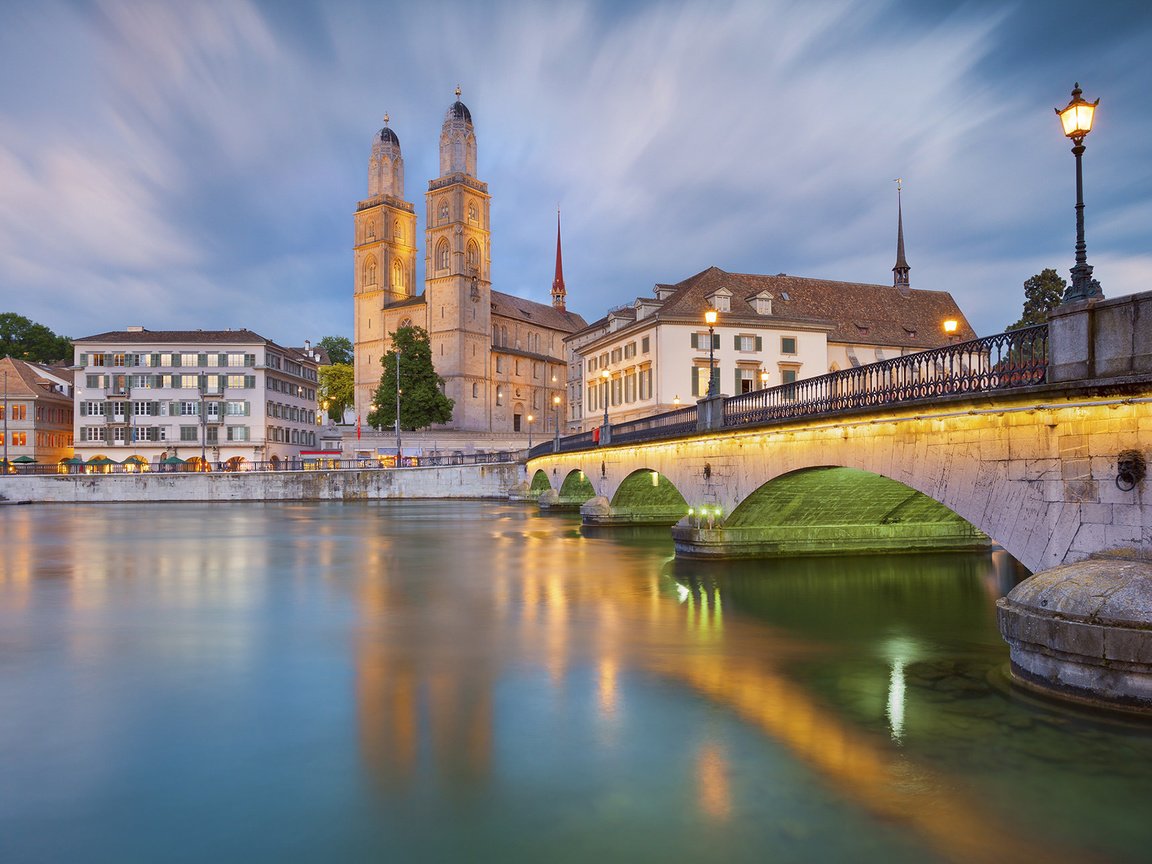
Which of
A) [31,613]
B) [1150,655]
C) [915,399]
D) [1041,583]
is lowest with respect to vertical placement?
[31,613]

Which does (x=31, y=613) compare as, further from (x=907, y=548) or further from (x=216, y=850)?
(x=907, y=548)

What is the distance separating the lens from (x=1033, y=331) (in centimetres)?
1229

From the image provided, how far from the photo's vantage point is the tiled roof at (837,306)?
58562 millimetres

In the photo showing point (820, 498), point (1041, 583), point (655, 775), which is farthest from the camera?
point (820, 498)

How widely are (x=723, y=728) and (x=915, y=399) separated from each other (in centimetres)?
803

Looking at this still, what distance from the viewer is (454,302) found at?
102750 millimetres

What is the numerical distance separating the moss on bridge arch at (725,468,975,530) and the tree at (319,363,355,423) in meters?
104

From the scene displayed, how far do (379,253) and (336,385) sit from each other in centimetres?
2189

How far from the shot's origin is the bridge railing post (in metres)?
25.3

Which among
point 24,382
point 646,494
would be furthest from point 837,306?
point 24,382

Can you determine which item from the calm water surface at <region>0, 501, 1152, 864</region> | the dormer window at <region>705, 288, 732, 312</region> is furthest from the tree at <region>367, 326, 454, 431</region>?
the calm water surface at <region>0, 501, 1152, 864</region>

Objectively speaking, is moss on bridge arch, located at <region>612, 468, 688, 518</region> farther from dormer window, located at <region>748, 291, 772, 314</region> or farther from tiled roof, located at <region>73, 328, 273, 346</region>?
tiled roof, located at <region>73, 328, 273, 346</region>

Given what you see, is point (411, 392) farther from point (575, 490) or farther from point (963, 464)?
point (963, 464)

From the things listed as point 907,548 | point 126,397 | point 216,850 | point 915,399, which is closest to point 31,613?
point 216,850
